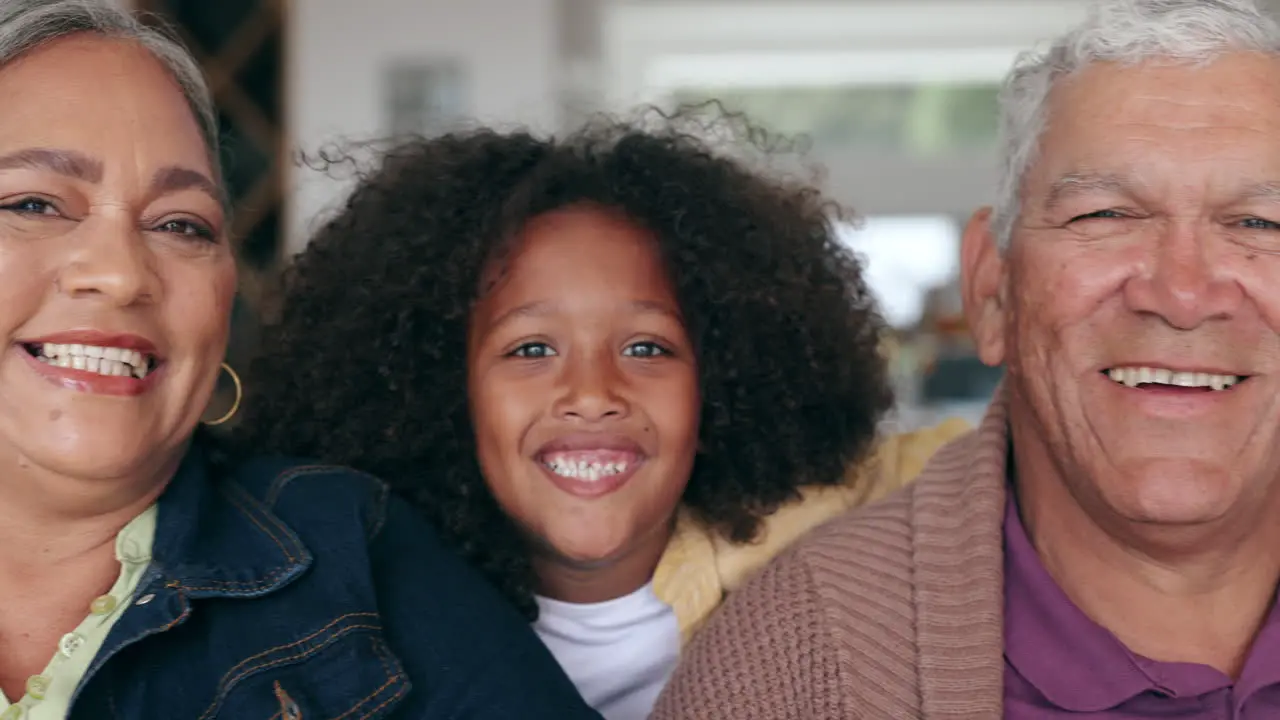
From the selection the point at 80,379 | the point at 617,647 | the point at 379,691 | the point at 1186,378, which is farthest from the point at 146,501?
the point at 1186,378

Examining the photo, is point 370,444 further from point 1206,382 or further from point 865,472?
point 1206,382

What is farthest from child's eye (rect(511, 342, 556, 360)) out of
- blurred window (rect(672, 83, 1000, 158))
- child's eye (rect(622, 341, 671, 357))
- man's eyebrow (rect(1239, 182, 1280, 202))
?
blurred window (rect(672, 83, 1000, 158))

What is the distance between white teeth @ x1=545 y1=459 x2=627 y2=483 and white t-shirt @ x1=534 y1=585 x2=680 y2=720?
→ 190mm

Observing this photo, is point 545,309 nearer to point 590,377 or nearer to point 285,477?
point 590,377

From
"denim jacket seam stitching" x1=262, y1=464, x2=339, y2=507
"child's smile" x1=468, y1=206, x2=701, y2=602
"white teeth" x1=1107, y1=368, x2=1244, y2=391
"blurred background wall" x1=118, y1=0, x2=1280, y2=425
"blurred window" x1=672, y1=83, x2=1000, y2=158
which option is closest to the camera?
"white teeth" x1=1107, y1=368, x2=1244, y2=391

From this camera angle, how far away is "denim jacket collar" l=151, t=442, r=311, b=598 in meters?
1.42

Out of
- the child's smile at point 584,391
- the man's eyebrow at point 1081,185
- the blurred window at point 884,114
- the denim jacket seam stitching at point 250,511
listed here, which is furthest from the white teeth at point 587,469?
the blurred window at point 884,114

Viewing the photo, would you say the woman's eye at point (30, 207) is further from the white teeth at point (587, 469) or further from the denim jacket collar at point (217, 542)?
the white teeth at point (587, 469)

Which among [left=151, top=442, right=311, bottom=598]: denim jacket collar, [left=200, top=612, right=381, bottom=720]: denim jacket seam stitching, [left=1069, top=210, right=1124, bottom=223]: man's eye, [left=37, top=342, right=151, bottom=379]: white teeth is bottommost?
[left=200, top=612, right=381, bottom=720]: denim jacket seam stitching

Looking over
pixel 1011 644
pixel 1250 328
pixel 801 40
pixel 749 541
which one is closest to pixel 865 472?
pixel 749 541

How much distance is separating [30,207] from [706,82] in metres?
3.82

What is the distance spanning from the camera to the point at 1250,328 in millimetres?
1409

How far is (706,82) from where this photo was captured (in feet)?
16.3

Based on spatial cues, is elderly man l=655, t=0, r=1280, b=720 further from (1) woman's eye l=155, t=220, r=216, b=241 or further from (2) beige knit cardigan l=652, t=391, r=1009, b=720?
(1) woman's eye l=155, t=220, r=216, b=241
